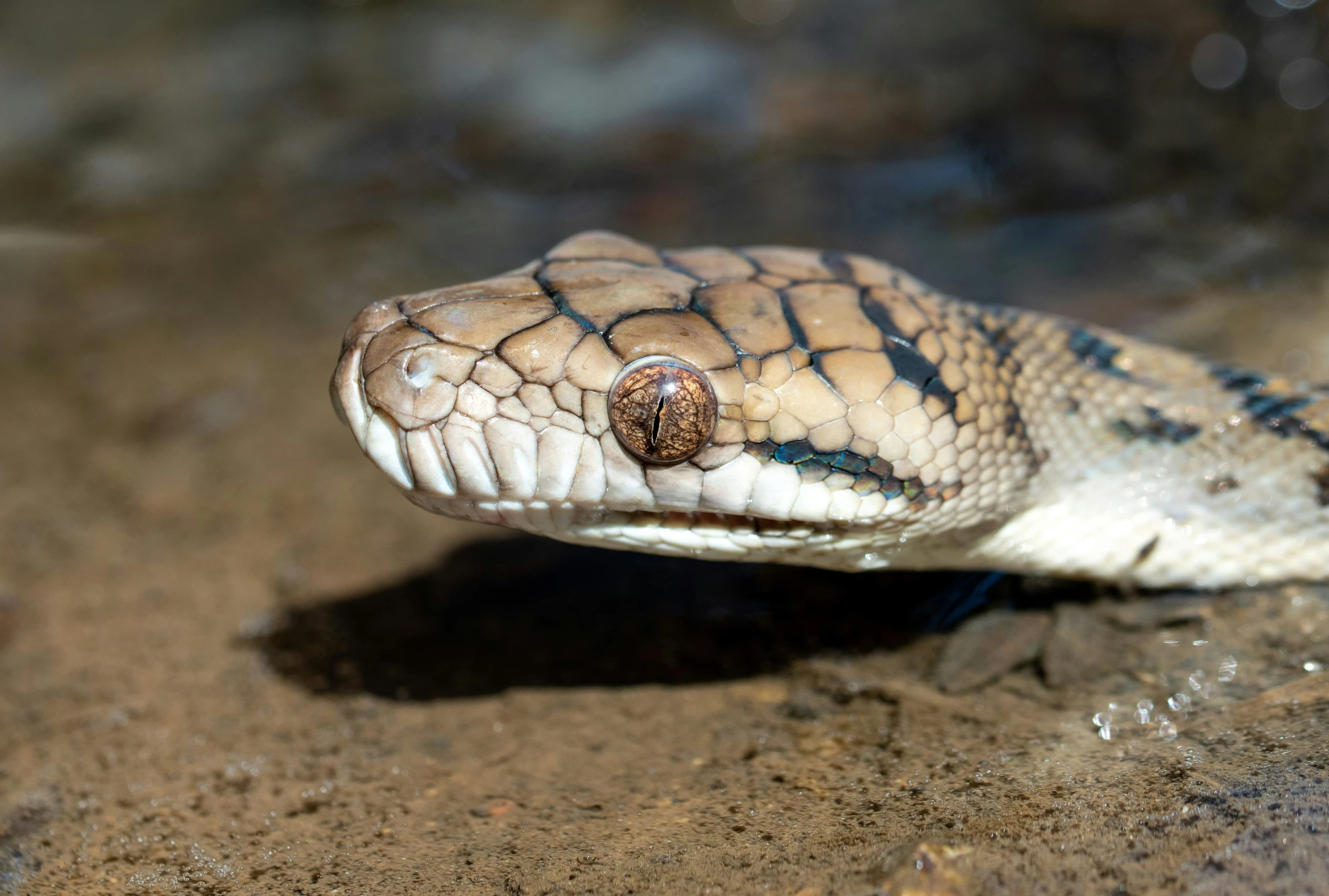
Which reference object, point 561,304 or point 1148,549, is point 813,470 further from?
point 1148,549

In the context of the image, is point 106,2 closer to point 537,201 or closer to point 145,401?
point 537,201

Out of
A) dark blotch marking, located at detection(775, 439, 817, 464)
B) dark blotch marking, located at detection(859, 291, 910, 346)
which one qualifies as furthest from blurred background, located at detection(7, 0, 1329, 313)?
dark blotch marking, located at detection(775, 439, 817, 464)

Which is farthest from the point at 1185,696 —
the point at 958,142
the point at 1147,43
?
the point at 1147,43

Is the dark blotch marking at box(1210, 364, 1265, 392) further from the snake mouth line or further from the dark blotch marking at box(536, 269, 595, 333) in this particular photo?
the dark blotch marking at box(536, 269, 595, 333)

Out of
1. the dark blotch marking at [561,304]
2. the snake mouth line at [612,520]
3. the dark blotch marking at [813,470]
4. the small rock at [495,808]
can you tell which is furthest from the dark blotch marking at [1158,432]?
the small rock at [495,808]

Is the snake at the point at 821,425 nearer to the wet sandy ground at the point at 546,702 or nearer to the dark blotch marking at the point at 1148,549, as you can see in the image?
the dark blotch marking at the point at 1148,549

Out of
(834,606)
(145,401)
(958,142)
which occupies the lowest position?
(145,401)
